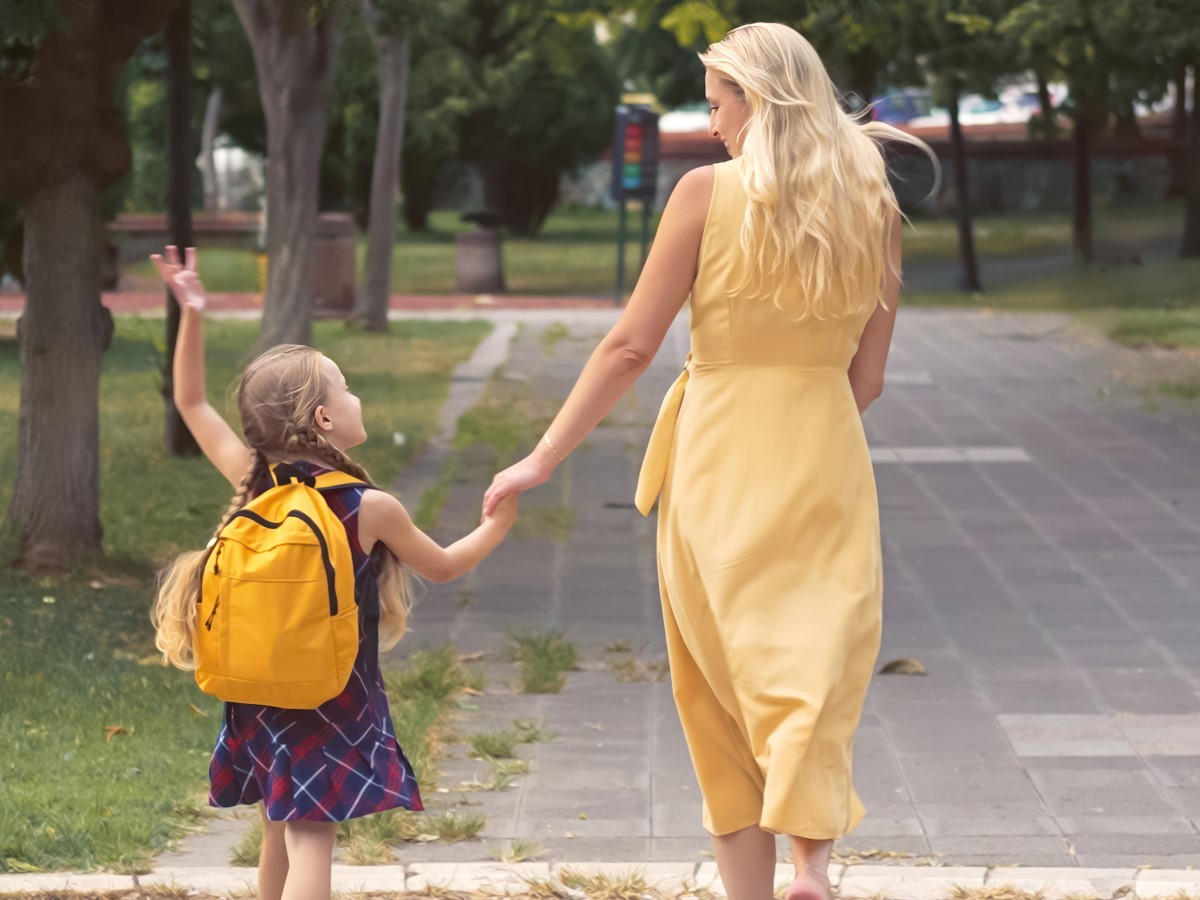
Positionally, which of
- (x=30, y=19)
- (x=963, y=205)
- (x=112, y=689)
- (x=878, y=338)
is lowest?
(x=112, y=689)

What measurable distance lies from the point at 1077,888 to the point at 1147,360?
14380mm

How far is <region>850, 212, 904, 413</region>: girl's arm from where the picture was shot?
12.0 ft

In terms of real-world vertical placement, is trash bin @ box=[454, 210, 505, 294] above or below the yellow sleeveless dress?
below

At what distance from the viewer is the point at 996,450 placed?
41.1 feet

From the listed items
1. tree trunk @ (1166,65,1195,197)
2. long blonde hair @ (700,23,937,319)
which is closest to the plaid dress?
long blonde hair @ (700,23,937,319)

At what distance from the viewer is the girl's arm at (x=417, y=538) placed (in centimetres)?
352

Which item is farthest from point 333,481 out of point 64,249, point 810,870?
point 64,249

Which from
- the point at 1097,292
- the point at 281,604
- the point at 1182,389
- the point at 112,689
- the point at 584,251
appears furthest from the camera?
the point at 584,251

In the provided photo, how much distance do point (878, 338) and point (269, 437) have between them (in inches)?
46.6

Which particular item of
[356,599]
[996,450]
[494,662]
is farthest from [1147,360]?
[356,599]

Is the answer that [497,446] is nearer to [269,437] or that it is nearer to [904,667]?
[904,667]

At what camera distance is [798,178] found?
3.49m

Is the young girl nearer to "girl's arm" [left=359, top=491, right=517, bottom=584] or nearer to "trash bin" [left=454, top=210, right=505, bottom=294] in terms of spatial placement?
"girl's arm" [left=359, top=491, right=517, bottom=584]

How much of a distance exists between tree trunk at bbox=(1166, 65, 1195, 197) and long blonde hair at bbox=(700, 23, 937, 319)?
80.4 feet
